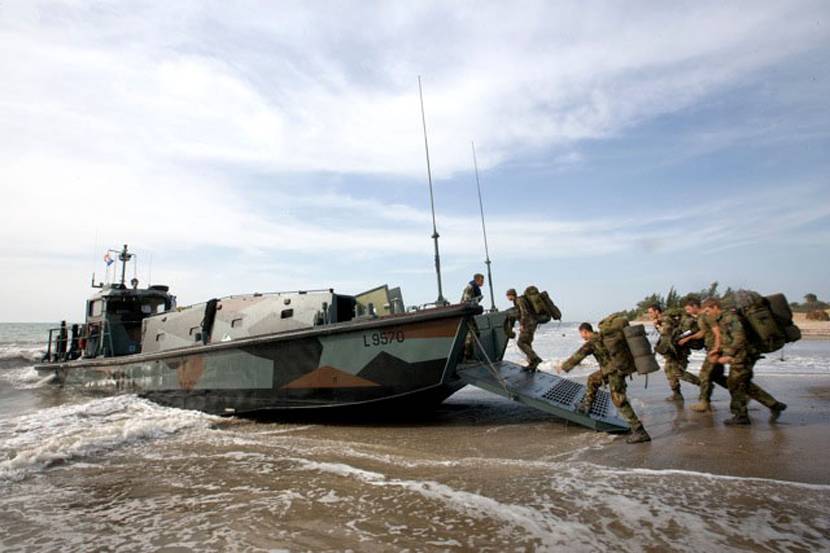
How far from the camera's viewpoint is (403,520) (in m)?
3.50

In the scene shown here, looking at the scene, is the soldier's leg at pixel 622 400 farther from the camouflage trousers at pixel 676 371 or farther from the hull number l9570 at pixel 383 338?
the camouflage trousers at pixel 676 371

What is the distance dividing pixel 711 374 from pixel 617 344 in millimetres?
2406

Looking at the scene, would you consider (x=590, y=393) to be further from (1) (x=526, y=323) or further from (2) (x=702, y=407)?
(1) (x=526, y=323)

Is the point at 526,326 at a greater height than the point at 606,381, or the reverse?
the point at 526,326

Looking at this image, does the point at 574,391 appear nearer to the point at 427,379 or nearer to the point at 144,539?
the point at 427,379

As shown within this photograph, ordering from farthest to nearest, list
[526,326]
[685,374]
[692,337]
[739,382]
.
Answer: [526,326] < [685,374] < [692,337] < [739,382]

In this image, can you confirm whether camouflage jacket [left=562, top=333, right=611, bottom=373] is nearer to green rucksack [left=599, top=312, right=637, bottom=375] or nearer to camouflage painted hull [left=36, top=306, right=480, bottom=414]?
green rucksack [left=599, top=312, right=637, bottom=375]

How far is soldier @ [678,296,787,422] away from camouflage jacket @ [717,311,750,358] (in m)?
0.17

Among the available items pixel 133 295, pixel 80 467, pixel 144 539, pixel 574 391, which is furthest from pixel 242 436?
pixel 133 295

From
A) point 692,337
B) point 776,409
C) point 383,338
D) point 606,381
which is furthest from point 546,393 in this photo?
point 776,409

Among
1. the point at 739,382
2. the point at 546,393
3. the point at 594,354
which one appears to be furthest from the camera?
the point at 546,393

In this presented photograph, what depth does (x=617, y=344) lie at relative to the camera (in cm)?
581

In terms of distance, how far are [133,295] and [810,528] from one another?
42.1 feet

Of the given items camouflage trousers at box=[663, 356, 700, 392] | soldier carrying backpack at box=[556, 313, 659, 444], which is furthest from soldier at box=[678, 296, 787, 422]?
soldier carrying backpack at box=[556, 313, 659, 444]
